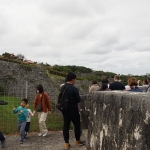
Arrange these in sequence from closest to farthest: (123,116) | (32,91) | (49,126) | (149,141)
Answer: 1. (149,141)
2. (123,116)
3. (49,126)
4. (32,91)

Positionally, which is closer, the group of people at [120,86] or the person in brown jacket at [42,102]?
the group of people at [120,86]

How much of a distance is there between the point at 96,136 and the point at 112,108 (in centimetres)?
120

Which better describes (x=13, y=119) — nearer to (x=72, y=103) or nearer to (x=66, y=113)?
(x=66, y=113)

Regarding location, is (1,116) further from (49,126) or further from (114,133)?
(114,133)

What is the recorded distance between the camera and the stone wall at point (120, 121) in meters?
2.98

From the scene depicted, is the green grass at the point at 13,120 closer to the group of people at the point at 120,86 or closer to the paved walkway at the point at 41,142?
the paved walkway at the point at 41,142

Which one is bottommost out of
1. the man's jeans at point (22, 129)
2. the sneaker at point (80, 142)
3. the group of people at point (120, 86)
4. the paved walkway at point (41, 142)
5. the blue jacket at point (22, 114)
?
the paved walkway at point (41, 142)

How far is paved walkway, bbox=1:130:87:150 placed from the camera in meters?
6.85

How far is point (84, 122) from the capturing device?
8266 millimetres

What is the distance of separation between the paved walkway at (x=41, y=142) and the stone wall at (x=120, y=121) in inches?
54.8

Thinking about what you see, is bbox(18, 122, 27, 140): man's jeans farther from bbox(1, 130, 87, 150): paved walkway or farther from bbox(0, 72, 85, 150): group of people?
bbox(1, 130, 87, 150): paved walkway

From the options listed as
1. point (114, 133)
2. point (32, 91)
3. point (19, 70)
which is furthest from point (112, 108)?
point (19, 70)

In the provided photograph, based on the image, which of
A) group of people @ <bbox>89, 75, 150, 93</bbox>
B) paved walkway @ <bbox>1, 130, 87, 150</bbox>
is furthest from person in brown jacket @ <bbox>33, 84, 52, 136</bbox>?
group of people @ <bbox>89, 75, 150, 93</bbox>

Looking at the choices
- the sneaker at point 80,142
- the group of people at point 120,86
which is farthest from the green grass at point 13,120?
the sneaker at point 80,142
